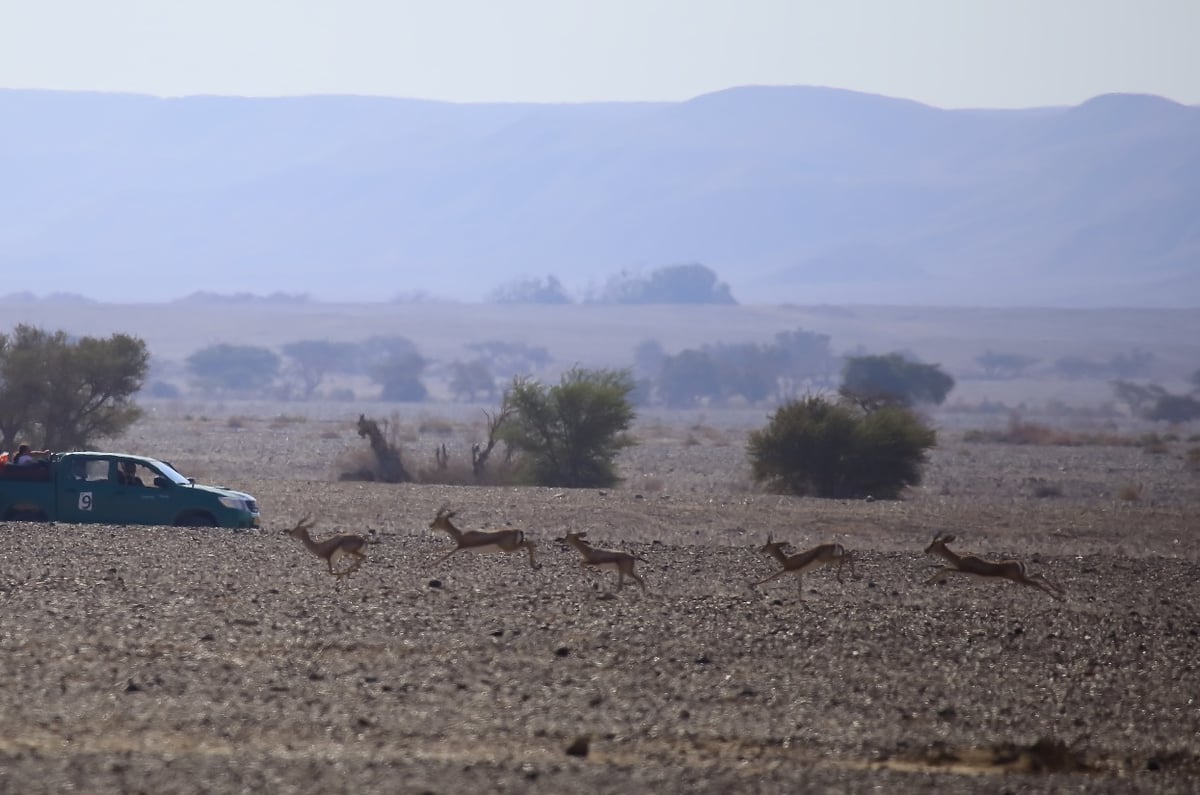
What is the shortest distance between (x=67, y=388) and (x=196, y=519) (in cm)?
1708

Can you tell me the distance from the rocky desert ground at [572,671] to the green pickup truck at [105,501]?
3.00ft

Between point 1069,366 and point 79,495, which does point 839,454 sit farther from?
point 1069,366

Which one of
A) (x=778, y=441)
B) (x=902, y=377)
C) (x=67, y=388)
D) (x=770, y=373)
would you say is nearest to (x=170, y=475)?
(x=67, y=388)

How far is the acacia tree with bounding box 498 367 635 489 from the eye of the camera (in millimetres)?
39344

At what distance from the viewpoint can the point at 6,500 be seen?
75.8ft

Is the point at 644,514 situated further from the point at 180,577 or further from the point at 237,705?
the point at 237,705

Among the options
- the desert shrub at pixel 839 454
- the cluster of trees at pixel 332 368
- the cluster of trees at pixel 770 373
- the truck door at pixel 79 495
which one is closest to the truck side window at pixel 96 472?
the truck door at pixel 79 495

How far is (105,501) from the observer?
2319 cm

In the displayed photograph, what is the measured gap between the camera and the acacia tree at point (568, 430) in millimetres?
39344

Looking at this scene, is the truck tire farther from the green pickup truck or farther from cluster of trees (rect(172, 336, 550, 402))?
cluster of trees (rect(172, 336, 550, 402))

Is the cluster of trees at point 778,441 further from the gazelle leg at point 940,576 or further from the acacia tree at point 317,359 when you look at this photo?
the acacia tree at point 317,359

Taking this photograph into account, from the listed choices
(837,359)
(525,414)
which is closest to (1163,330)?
(837,359)

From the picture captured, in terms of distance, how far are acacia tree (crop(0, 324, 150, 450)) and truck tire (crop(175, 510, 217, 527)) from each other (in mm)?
15962

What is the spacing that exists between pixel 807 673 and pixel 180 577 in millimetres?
6977
